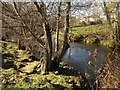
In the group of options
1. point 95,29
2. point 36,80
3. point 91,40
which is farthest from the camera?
point 91,40

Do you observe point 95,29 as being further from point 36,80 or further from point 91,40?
point 36,80

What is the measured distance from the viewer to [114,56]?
22.6ft

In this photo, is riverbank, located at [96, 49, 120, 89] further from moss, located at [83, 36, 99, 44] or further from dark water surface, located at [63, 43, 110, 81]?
moss, located at [83, 36, 99, 44]

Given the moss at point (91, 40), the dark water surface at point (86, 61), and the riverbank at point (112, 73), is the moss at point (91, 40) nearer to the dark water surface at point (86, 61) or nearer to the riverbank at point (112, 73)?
the dark water surface at point (86, 61)

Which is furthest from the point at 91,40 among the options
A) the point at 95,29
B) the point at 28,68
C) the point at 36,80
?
the point at 36,80

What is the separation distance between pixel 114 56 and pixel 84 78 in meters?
3.68

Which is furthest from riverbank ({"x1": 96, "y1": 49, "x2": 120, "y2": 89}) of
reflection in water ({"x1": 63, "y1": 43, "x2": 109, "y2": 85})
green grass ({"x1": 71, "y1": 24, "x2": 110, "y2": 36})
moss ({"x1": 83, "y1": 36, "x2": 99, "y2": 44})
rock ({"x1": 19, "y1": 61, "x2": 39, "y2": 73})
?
moss ({"x1": 83, "y1": 36, "x2": 99, "y2": 44})

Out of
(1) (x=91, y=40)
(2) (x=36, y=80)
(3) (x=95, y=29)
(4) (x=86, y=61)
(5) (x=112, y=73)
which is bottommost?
(4) (x=86, y=61)

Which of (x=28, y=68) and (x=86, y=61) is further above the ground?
(x=28, y=68)

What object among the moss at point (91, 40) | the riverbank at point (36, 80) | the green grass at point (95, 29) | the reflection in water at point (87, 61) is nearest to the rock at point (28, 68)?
the riverbank at point (36, 80)

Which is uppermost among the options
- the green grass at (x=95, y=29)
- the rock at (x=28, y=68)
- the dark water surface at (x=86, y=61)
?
the green grass at (x=95, y=29)

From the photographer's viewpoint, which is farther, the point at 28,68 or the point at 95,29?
the point at 95,29

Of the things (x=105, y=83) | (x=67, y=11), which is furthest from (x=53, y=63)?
(x=105, y=83)

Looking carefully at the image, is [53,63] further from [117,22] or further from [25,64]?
[117,22]
